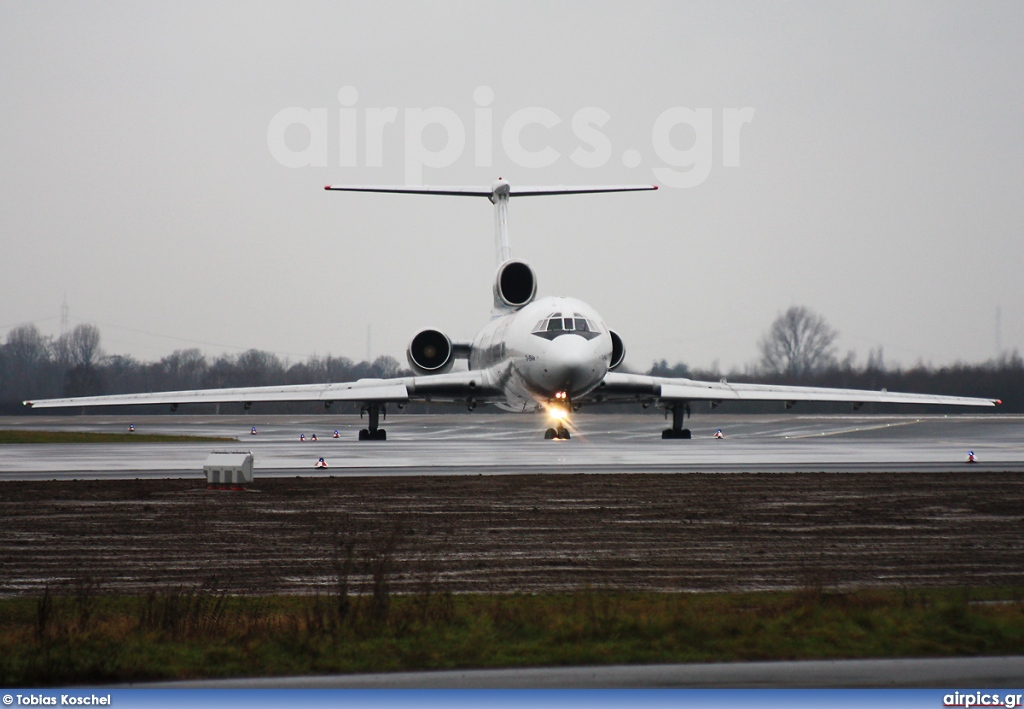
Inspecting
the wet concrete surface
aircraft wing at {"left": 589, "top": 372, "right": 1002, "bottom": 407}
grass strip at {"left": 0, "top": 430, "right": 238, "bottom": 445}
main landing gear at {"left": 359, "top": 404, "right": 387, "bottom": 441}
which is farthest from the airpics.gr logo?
grass strip at {"left": 0, "top": 430, "right": 238, "bottom": 445}

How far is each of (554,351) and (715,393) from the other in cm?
695

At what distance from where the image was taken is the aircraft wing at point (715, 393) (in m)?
32.5

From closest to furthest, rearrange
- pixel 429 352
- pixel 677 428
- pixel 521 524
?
pixel 521 524
pixel 677 428
pixel 429 352

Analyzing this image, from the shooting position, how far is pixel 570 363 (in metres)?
29.6

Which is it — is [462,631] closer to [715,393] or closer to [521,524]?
[521,524]

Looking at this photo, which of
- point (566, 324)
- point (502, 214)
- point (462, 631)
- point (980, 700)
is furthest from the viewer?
point (502, 214)

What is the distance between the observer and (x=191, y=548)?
447 inches

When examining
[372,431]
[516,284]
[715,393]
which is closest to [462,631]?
[715,393]

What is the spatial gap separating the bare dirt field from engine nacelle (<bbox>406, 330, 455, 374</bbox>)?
20.3 metres

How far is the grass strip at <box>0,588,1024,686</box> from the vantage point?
669cm

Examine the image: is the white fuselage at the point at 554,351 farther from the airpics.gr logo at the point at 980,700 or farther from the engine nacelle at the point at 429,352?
the airpics.gr logo at the point at 980,700

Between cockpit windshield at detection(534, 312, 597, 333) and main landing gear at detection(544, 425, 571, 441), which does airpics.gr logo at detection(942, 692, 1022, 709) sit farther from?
main landing gear at detection(544, 425, 571, 441)

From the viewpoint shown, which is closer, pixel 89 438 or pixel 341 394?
pixel 341 394

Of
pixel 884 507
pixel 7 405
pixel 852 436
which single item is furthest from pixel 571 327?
pixel 7 405
